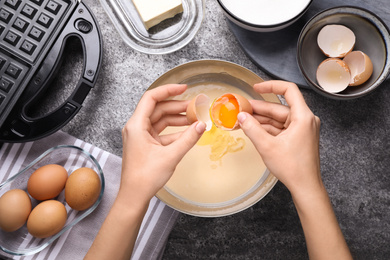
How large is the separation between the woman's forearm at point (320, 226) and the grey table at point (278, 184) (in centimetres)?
17

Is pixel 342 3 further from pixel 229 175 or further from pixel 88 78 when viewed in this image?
pixel 88 78

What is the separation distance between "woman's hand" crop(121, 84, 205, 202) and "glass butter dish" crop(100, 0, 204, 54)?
196mm

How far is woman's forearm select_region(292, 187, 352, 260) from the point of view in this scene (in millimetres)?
736

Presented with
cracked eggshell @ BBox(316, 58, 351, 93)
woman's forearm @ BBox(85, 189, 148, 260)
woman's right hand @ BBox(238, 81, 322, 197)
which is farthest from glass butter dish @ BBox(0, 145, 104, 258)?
cracked eggshell @ BBox(316, 58, 351, 93)

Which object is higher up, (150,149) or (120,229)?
(150,149)

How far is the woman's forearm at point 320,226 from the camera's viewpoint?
2.42ft

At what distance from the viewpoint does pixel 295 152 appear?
713 millimetres

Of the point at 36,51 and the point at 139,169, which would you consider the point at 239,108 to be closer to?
the point at 139,169

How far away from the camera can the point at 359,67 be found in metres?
0.85

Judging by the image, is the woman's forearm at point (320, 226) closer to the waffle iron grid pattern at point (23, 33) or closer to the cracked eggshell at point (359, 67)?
the cracked eggshell at point (359, 67)

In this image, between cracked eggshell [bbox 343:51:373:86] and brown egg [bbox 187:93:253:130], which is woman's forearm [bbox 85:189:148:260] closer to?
brown egg [bbox 187:93:253:130]

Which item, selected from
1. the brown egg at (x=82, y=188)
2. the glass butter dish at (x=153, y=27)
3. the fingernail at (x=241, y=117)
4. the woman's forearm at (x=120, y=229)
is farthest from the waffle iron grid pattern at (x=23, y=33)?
the fingernail at (x=241, y=117)

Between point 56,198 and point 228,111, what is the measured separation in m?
0.46

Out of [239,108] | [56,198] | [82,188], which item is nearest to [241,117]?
[239,108]
